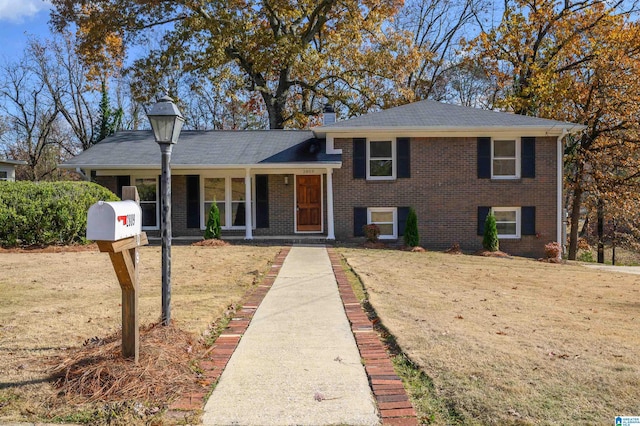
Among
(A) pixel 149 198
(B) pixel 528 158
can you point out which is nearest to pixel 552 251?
(B) pixel 528 158

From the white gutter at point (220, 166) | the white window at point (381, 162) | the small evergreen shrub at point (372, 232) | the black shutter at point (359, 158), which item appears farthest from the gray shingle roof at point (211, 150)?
the small evergreen shrub at point (372, 232)

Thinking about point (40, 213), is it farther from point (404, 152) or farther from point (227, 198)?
point (404, 152)

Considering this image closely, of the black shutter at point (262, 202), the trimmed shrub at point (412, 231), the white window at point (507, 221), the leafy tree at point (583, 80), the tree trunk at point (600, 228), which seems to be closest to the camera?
the trimmed shrub at point (412, 231)

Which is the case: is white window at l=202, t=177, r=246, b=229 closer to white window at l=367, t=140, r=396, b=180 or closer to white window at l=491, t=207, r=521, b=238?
white window at l=367, t=140, r=396, b=180

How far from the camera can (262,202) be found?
56.2ft

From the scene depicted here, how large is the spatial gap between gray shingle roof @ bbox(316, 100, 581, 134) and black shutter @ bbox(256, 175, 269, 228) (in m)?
2.53

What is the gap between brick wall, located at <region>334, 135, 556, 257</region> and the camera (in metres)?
16.5

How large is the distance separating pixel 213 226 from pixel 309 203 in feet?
11.1

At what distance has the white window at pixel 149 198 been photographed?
17.4 metres

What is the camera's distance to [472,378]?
412cm

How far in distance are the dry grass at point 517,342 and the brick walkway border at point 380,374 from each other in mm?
235

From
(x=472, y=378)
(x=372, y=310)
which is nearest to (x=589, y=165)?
(x=372, y=310)

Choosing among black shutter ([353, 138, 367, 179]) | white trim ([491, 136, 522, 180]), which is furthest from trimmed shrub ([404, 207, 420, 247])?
white trim ([491, 136, 522, 180])

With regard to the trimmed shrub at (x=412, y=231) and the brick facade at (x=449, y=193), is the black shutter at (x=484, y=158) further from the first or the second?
the trimmed shrub at (x=412, y=231)
